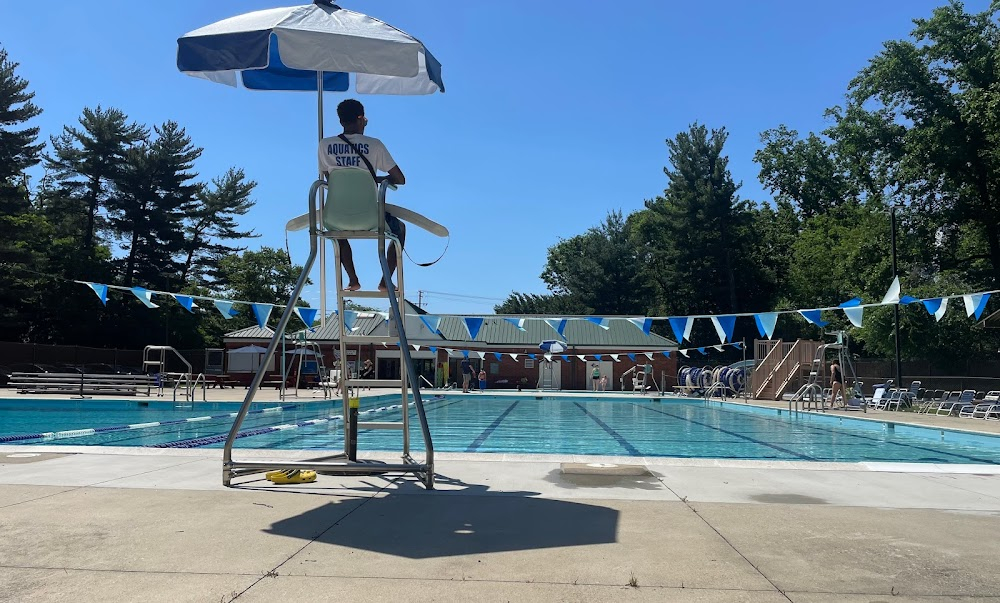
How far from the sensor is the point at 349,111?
5.75 meters

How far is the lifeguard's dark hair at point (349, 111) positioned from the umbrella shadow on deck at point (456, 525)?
Result: 10.1 ft

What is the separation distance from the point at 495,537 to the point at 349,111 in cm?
365

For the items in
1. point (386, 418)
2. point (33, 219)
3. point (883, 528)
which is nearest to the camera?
point (883, 528)

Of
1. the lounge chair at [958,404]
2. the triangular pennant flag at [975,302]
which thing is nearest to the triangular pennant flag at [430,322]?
the triangular pennant flag at [975,302]

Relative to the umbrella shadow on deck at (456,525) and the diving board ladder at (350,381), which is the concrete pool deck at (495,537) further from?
the diving board ladder at (350,381)

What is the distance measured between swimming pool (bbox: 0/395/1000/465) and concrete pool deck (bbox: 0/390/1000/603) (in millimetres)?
3661

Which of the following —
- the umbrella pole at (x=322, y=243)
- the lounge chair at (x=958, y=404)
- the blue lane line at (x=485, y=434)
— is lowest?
the blue lane line at (x=485, y=434)

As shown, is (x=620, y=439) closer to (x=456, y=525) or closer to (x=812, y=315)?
(x=812, y=315)

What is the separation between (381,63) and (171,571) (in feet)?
12.2

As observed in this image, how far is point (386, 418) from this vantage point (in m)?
17.0

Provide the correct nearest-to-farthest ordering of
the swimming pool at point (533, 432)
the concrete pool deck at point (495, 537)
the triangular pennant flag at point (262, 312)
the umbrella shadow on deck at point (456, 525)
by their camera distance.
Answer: the concrete pool deck at point (495, 537) → the umbrella shadow on deck at point (456, 525) → the swimming pool at point (533, 432) → the triangular pennant flag at point (262, 312)

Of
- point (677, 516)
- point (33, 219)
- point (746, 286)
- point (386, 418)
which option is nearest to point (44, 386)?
point (386, 418)

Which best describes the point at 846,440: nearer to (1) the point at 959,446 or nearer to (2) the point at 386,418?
(1) the point at 959,446

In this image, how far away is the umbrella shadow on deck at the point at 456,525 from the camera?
3.82 m
